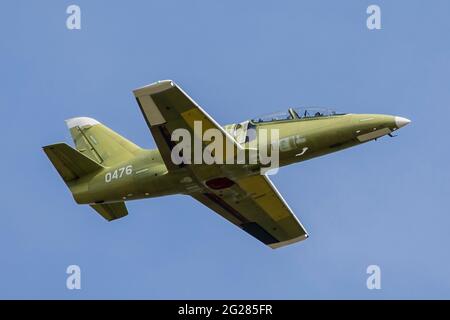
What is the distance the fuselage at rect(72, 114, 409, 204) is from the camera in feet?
142

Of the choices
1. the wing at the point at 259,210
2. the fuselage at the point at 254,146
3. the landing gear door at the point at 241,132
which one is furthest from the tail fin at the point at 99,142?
the landing gear door at the point at 241,132

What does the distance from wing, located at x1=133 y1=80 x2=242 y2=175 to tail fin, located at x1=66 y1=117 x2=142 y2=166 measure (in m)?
5.69

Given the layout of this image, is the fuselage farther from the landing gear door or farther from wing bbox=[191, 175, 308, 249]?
wing bbox=[191, 175, 308, 249]

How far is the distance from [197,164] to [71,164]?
7.11m

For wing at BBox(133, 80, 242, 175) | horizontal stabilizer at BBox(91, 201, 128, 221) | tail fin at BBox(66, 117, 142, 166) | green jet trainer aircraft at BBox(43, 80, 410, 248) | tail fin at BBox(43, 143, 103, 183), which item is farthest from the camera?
tail fin at BBox(66, 117, 142, 166)

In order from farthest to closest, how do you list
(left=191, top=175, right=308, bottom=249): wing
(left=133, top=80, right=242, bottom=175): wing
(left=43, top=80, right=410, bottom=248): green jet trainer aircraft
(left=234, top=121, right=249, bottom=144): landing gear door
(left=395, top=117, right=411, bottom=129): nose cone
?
(left=191, top=175, right=308, bottom=249): wing < (left=234, top=121, right=249, bottom=144): landing gear door < (left=43, top=80, right=410, bottom=248): green jet trainer aircraft < (left=395, top=117, right=411, bottom=129): nose cone < (left=133, top=80, right=242, bottom=175): wing

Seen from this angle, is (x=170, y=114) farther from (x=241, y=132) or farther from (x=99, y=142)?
(x=99, y=142)

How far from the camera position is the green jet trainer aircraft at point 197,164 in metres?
43.1

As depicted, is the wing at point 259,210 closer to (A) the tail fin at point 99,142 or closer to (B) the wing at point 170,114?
(B) the wing at point 170,114

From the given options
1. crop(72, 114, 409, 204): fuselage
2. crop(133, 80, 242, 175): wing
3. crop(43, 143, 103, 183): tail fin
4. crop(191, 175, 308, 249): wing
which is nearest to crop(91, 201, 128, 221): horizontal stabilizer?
crop(72, 114, 409, 204): fuselage

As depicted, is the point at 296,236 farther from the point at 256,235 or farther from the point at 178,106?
the point at 178,106

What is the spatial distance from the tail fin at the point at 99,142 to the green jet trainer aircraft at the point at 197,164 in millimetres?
49

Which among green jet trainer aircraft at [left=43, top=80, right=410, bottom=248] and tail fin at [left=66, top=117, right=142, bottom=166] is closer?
green jet trainer aircraft at [left=43, top=80, right=410, bottom=248]

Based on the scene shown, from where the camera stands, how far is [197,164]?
4444cm
